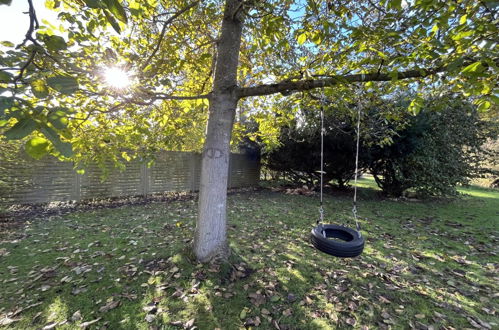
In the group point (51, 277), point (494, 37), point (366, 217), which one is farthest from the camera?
point (366, 217)

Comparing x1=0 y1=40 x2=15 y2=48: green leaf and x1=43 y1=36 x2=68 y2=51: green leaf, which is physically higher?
x1=0 y1=40 x2=15 y2=48: green leaf

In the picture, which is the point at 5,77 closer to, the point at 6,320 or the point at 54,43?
the point at 54,43

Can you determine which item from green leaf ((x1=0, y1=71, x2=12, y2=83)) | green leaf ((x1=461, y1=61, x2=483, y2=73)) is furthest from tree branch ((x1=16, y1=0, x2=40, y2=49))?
green leaf ((x1=461, y1=61, x2=483, y2=73))

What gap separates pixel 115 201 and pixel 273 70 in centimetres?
627

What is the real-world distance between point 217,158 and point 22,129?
6.52 feet

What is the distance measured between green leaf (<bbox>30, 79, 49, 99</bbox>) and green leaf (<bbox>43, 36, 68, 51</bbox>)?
0.63ft

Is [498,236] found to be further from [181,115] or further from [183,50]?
[183,50]

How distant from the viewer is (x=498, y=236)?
4.41 meters

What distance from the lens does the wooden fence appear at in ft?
17.7

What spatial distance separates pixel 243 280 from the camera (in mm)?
2592

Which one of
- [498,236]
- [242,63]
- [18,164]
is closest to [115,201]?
[18,164]

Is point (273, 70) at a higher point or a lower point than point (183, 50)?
lower

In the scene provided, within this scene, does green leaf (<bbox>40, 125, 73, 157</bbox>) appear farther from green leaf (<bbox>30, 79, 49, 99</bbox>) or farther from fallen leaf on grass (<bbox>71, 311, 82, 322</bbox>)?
fallen leaf on grass (<bbox>71, 311, 82, 322</bbox>)

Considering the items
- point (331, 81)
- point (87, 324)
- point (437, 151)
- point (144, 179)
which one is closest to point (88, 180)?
point (144, 179)
